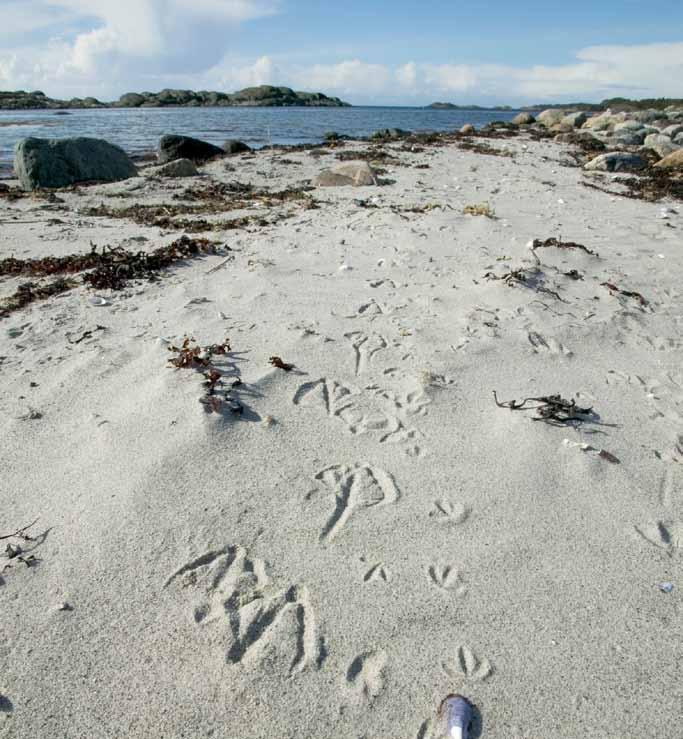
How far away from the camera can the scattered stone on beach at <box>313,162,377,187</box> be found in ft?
35.3

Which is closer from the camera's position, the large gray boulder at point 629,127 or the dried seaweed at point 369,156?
the dried seaweed at point 369,156

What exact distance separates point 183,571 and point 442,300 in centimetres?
351

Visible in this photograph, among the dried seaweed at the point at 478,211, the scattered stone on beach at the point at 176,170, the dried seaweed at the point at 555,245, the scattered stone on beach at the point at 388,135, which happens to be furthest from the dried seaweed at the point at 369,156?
the dried seaweed at the point at 555,245

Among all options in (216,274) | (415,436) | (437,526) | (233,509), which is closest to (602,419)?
(415,436)

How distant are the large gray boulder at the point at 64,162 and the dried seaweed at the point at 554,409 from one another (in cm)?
1179

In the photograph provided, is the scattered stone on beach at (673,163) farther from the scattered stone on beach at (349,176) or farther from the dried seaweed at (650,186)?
the scattered stone on beach at (349,176)

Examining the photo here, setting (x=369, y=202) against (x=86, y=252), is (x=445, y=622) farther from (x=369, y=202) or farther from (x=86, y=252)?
(x=369, y=202)

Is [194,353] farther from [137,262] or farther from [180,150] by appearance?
[180,150]

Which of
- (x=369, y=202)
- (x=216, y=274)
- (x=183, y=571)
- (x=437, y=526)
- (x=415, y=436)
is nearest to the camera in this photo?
(x=183, y=571)

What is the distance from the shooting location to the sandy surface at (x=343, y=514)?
6.40ft

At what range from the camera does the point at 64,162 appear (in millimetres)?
11891

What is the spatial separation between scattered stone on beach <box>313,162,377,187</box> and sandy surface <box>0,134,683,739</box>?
20.0ft

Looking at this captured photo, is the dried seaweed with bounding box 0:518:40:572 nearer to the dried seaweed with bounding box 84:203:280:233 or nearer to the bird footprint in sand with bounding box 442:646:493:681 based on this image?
the bird footprint in sand with bounding box 442:646:493:681

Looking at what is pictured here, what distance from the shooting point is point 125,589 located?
2.29 meters
